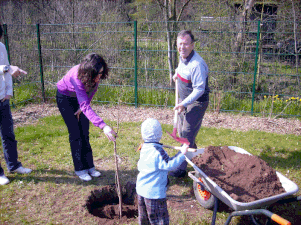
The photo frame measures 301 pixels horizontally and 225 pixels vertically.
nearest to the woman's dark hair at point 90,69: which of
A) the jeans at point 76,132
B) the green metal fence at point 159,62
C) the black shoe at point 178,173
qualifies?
the jeans at point 76,132

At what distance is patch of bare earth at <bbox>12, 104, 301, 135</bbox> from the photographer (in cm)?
564

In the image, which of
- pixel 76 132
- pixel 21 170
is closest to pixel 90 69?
pixel 76 132

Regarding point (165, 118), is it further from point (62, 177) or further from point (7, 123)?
point (7, 123)

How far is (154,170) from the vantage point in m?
2.16

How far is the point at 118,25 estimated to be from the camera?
779 centimetres

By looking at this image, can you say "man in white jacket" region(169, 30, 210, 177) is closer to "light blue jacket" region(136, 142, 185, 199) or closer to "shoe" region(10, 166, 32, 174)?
"light blue jacket" region(136, 142, 185, 199)

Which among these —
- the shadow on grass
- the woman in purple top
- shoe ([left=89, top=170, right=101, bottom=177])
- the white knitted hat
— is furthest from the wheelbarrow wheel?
shoe ([left=89, top=170, right=101, bottom=177])

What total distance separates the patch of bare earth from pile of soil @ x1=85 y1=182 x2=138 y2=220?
2493 millimetres

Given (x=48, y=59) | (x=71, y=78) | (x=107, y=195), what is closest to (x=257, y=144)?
(x=107, y=195)

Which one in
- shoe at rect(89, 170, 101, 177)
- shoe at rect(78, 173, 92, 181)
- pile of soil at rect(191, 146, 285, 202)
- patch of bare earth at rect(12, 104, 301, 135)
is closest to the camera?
pile of soil at rect(191, 146, 285, 202)

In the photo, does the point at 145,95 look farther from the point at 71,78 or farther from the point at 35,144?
the point at 71,78

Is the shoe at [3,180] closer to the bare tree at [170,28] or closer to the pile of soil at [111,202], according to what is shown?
the pile of soil at [111,202]

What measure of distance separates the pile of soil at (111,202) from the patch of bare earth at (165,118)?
2.49 m

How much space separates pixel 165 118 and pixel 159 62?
179 cm
